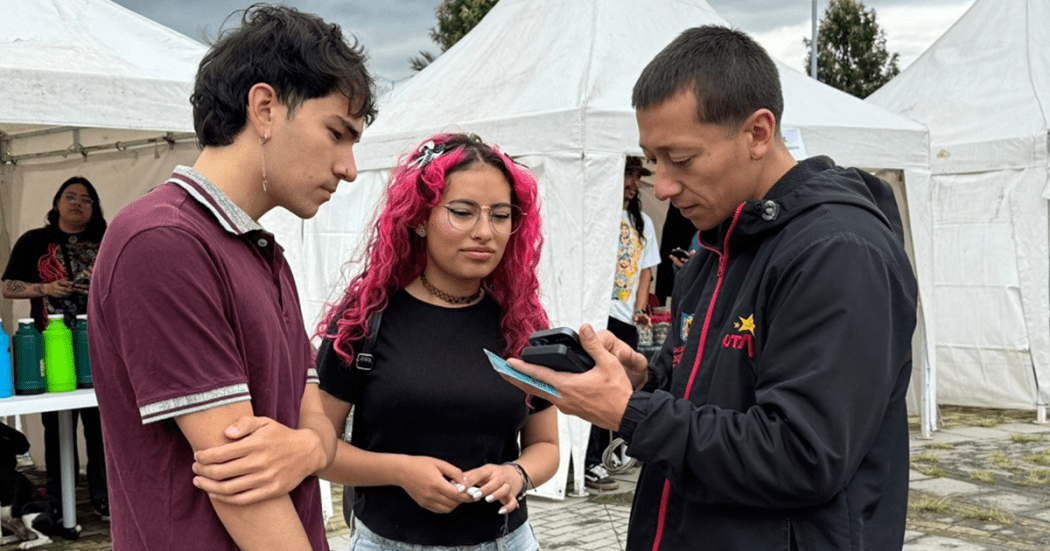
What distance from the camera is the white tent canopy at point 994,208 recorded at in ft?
31.7

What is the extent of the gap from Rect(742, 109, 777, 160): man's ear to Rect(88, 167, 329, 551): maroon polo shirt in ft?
2.91

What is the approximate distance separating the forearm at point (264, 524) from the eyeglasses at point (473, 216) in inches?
44.2

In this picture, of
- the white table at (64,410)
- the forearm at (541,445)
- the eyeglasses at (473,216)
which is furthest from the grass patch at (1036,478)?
the white table at (64,410)

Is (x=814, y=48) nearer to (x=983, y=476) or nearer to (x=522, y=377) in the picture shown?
(x=983, y=476)

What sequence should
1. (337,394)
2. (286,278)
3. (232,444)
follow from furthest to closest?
1. (337,394)
2. (286,278)
3. (232,444)

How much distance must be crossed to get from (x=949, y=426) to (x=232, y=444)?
9165mm

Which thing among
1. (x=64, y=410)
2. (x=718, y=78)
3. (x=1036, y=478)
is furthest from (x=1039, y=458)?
(x=718, y=78)

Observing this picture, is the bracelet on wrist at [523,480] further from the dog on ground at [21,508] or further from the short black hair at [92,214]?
the short black hair at [92,214]

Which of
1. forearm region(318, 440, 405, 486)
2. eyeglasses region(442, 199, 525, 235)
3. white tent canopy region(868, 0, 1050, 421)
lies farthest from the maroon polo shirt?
white tent canopy region(868, 0, 1050, 421)

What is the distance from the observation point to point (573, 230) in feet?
21.2

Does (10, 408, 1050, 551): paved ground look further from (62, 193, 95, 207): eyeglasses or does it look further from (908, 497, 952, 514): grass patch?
(62, 193, 95, 207): eyeglasses

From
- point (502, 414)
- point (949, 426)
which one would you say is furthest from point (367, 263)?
point (949, 426)

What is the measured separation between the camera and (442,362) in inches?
95.6

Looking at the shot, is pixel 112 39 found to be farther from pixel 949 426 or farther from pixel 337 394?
pixel 949 426
